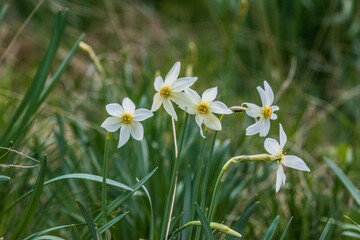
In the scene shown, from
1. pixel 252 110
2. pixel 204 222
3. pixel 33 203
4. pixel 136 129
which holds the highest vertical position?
pixel 252 110

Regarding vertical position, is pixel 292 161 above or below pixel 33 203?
above

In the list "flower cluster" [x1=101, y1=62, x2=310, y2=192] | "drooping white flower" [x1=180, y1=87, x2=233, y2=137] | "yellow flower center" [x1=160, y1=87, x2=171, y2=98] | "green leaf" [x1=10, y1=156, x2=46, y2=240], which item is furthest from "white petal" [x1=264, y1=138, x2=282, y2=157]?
"green leaf" [x1=10, y1=156, x2=46, y2=240]

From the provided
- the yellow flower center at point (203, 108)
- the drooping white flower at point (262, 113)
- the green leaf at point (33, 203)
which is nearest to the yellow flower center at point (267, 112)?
the drooping white flower at point (262, 113)

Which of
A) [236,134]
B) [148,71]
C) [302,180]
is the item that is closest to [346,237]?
[302,180]

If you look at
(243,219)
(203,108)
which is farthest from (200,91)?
(203,108)

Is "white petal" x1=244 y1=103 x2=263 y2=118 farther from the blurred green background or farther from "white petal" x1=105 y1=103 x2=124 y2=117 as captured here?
the blurred green background

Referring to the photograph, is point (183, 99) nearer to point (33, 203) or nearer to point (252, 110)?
point (252, 110)
